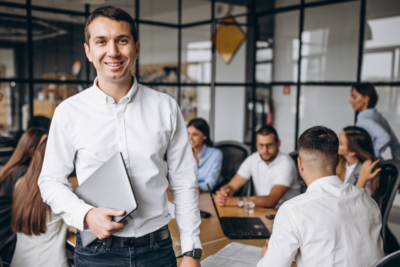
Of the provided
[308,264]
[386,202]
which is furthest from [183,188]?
[386,202]

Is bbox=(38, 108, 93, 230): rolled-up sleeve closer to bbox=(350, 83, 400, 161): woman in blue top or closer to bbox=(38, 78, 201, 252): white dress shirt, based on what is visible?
bbox=(38, 78, 201, 252): white dress shirt

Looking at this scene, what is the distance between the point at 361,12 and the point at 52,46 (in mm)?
3737

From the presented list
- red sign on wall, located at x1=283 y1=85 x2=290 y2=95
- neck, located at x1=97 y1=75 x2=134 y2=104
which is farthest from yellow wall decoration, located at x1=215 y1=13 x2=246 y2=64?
neck, located at x1=97 y1=75 x2=134 y2=104

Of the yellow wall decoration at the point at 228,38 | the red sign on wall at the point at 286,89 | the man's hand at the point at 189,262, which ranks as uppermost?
the yellow wall decoration at the point at 228,38

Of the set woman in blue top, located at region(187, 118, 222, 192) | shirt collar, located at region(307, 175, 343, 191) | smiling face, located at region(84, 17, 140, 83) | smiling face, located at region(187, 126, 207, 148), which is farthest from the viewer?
smiling face, located at region(187, 126, 207, 148)

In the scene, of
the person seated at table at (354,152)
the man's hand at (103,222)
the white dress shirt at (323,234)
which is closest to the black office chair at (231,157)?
the person seated at table at (354,152)

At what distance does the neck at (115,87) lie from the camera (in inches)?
48.4

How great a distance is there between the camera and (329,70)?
476 cm

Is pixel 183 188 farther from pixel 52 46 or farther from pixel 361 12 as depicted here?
pixel 361 12

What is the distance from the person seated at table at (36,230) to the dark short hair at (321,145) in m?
1.49

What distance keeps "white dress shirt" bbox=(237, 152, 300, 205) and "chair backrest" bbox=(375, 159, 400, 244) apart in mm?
695

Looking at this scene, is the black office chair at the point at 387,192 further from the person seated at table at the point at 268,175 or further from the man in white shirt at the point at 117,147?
Answer: the man in white shirt at the point at 117,147

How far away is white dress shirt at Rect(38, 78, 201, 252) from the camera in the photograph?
1177mm

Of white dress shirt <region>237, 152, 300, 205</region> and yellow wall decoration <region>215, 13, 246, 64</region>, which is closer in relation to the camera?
white dress shirt <region>237, 152, 300, 205</region>
